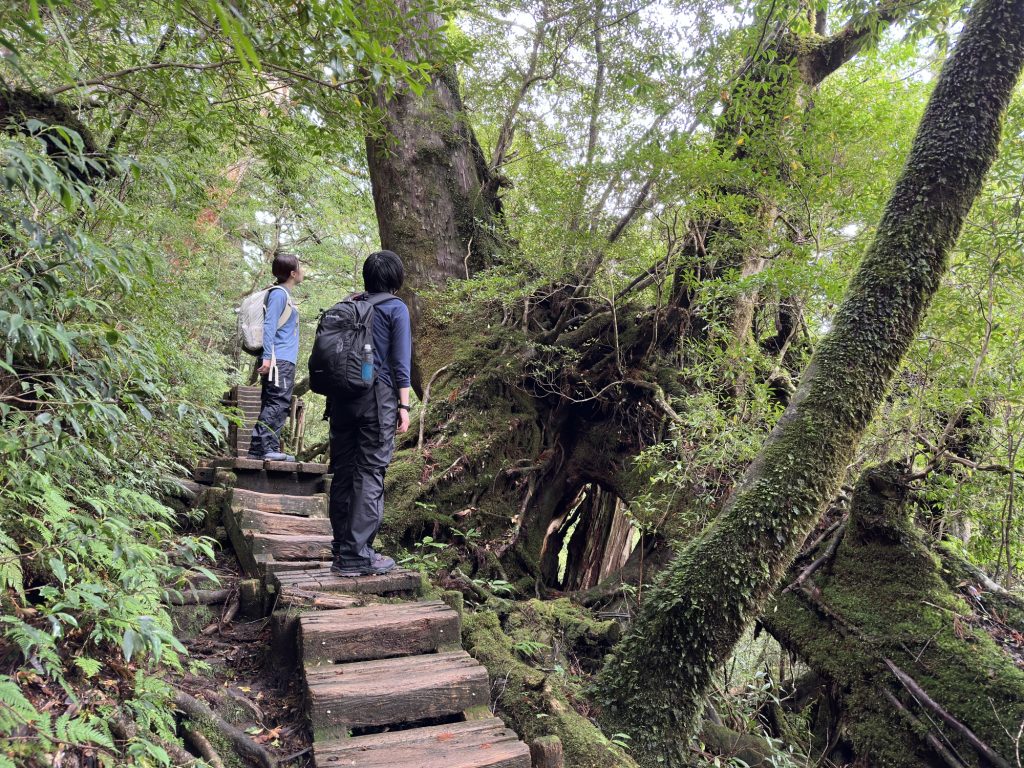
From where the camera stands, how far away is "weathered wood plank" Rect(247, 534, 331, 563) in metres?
4.28

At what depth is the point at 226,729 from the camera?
268cm

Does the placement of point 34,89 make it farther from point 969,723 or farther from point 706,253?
point 969,723

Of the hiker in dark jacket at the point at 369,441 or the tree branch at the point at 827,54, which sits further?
the tree branch at the point at 827,54

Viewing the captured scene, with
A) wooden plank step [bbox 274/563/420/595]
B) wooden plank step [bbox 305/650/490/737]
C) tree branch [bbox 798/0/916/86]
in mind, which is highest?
tree branch [bbox 798/0/916/86]

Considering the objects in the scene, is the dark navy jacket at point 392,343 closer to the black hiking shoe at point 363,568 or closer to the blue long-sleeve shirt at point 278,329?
the black hiking shoe at point 363,568

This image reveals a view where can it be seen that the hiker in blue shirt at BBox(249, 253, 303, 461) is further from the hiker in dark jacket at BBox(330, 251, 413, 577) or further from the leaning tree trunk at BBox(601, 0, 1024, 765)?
the leaning tree trunk at BBox(601, 0, 1024, 765)

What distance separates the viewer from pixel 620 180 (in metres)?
6.25

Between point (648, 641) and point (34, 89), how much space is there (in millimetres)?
5029

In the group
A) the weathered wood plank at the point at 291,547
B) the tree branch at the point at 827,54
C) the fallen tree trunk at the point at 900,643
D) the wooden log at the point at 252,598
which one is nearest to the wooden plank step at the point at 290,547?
the weathered wood plank at the point at 291,547

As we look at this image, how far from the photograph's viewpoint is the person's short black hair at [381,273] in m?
4.05

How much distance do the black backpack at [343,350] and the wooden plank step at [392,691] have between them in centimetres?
155

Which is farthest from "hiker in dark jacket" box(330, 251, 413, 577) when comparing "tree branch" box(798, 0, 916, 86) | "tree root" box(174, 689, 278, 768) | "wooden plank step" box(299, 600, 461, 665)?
"tree branch" box(798, 0, 916, 86)

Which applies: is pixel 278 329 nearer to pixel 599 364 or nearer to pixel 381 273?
pixel 381 273

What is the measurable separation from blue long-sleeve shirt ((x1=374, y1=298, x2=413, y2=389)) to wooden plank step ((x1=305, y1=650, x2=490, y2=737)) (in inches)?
64.7
